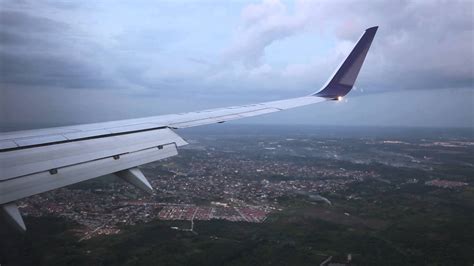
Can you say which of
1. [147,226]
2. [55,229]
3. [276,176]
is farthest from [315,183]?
[55,229]

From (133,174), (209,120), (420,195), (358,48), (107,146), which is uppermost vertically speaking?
(358,48)

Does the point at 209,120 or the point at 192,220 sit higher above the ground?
the point at 209,120

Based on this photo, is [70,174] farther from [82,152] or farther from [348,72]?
[348,72]

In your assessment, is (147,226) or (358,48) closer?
(358,48)

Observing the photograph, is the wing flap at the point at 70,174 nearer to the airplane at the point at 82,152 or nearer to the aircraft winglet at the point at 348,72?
the airplane at the point at 82,152

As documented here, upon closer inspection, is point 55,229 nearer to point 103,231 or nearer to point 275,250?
point 103,231

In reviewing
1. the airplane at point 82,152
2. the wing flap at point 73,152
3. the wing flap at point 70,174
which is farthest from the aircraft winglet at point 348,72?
the wing flap at point 70,174
